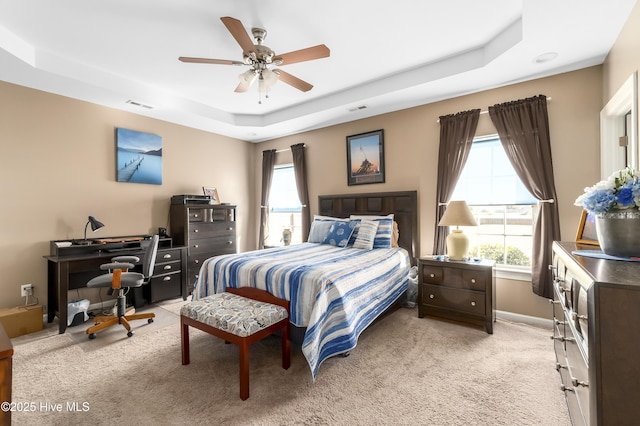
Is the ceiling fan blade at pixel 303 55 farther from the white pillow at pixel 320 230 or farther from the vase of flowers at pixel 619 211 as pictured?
the white pillow at pixel 320 230

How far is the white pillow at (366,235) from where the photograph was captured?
357 cm

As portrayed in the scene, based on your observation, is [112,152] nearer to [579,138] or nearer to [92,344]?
[92,344]

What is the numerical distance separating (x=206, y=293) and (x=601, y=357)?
2.92 m

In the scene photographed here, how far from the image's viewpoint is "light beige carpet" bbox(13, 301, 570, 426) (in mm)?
1762

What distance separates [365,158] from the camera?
4434mm

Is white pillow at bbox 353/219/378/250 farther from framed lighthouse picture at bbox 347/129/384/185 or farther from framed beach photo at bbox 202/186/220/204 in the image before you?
framed beach photo at bbox 202/186/220/204

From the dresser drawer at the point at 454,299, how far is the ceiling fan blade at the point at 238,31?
296 cm

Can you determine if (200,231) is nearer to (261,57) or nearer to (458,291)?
(261,57)

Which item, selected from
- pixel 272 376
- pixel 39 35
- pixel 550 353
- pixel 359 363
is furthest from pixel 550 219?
pixel 39 35

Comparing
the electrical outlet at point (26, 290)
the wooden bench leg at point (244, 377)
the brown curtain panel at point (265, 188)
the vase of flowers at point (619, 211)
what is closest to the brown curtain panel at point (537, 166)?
the vase of flowers at point (619, 211)

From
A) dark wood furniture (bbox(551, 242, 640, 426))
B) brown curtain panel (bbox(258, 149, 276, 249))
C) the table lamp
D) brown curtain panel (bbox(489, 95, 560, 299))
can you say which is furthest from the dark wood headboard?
dark wood furniture (bbox(551, 242, 640, 426))

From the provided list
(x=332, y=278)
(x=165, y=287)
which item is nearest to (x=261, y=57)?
(x=332, y=278)

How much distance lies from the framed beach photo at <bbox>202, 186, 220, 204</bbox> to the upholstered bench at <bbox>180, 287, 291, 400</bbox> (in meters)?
2.86

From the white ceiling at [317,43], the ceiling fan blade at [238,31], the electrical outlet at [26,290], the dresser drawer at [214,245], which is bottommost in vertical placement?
the electrical outlet at [26,290]
